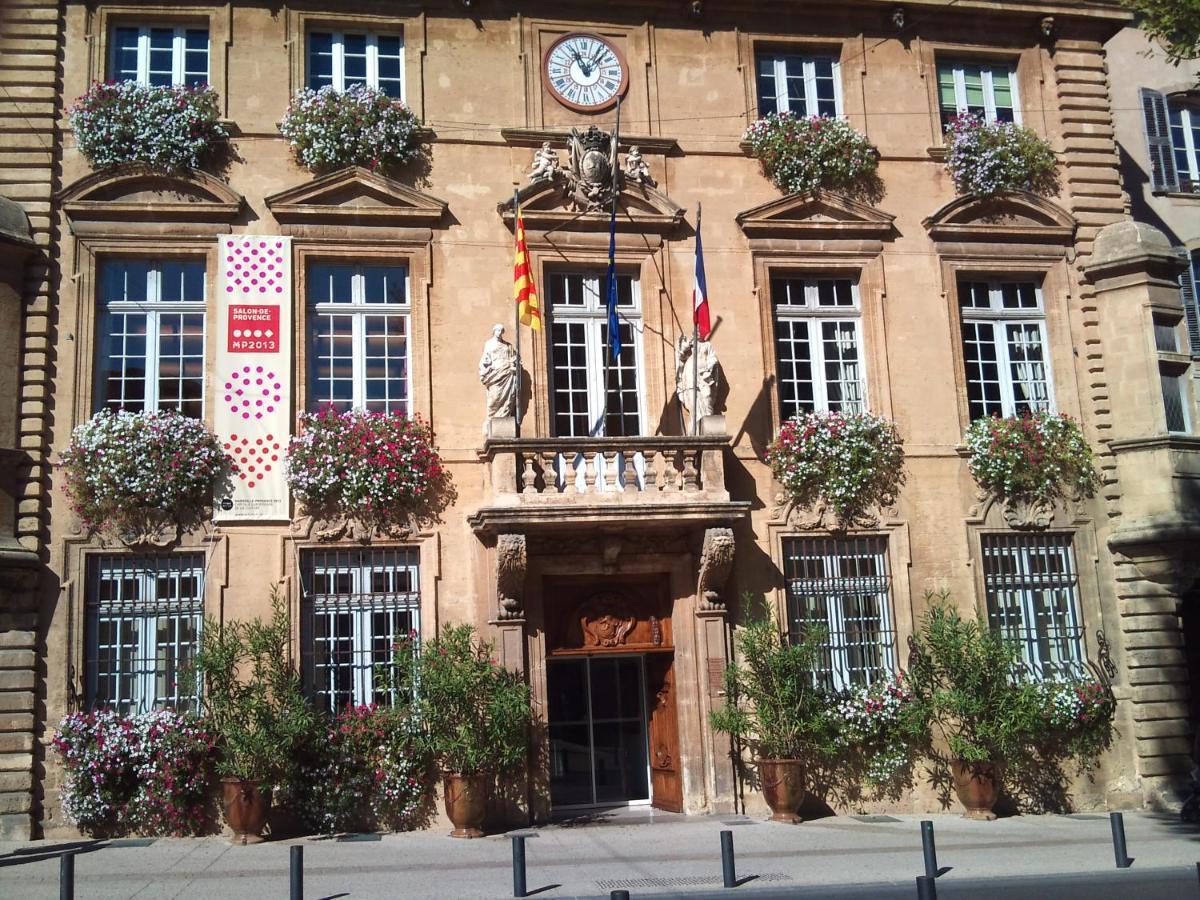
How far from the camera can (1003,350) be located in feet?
54.2

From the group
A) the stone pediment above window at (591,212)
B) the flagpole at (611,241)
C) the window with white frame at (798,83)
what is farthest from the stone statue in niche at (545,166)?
the window with white frame at (798,83)

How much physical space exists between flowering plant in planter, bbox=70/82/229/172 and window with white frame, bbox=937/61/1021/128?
364 inches

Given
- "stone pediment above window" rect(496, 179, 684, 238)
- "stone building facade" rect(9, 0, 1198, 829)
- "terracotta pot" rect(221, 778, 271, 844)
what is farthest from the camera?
"stone pediment above window" rect(496, 179, 684, 238)

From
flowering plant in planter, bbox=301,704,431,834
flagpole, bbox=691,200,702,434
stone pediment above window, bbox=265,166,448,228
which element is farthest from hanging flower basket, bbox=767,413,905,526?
flowering plant in planter, bbox=301,704,431,834

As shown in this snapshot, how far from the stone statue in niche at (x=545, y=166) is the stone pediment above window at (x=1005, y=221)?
4.67 meters

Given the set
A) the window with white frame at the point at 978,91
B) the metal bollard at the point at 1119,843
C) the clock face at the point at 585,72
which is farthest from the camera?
the window with white frame at the point at 978,91

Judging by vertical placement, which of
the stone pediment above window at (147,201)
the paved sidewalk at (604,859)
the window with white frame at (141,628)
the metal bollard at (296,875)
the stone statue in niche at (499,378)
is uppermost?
the stone pediment above window at (147,201)

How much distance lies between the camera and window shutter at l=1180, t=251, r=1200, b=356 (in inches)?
699

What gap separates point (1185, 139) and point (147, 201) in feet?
45.8

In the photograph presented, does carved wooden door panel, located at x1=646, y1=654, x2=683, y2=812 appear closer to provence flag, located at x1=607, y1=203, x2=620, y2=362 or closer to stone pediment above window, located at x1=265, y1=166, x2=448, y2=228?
provence flag, located at x1=607, y1=203, x2=620, y2=362

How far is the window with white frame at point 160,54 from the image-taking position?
15000 mm

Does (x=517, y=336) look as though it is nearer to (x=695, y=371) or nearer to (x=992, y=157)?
(x=695, y=371)

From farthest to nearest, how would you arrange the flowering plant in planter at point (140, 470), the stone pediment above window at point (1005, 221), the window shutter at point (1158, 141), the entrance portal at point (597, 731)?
the window shutter at point (1158, 141) < the stone pediment above window at point (1005, 221) < the entrance portal at point (597, 731) < the flowering plant in planter at point (140, 470)

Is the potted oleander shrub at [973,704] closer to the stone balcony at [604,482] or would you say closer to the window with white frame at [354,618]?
the stone balcony at [604,482]
